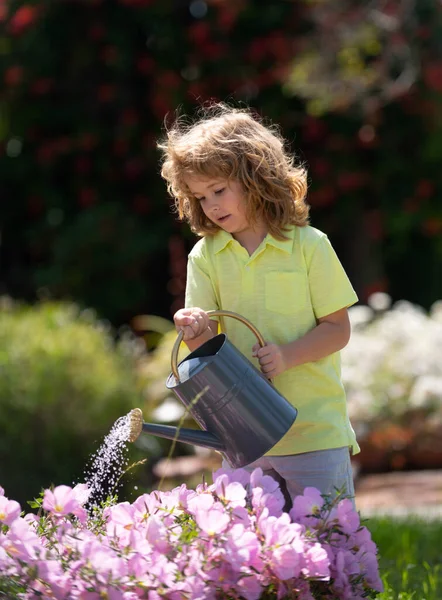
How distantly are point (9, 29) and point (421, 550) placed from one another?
524cm

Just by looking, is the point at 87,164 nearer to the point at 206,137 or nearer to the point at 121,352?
the point at 121,352

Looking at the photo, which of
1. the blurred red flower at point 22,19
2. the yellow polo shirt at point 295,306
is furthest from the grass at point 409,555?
the blurred red flower at point 22,19

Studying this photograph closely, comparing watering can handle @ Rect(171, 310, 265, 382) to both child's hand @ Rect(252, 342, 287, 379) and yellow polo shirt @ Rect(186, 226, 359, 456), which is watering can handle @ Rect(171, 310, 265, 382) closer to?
child's hand @ Rect(252, 342, 287, 379)

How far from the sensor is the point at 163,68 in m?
7.41

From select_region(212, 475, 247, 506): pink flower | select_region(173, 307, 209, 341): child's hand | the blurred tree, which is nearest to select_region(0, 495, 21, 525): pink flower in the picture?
select_region(212, 475, 247, 506): pink flower

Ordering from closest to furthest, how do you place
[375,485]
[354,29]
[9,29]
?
[375,485], [354,29], [9,29]

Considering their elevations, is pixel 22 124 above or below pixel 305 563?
above

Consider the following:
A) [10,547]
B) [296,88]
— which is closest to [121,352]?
[296,88]

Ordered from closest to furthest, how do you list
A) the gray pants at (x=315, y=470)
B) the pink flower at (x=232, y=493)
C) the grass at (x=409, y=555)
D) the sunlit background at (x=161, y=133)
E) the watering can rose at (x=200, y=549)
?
the watering can rose at (x=200, y=549)
the pink flower at (x=232, y=493)
the gray pants at (x=315, y=470)
the grass at (x=409, y=555)
the sunlit background at (x=161, y=133)

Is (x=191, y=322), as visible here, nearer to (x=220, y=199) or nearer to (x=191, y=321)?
(x=191, y=321)

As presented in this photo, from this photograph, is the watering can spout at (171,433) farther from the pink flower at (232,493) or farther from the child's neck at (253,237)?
the child's neck at (253,237)

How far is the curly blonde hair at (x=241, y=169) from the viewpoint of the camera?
7.60 ft

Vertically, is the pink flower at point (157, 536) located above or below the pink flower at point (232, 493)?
below

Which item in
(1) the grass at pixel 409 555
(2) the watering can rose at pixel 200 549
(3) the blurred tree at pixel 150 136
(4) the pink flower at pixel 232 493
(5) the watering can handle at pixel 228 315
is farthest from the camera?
(3) the blurred tree at pixel 150 136
